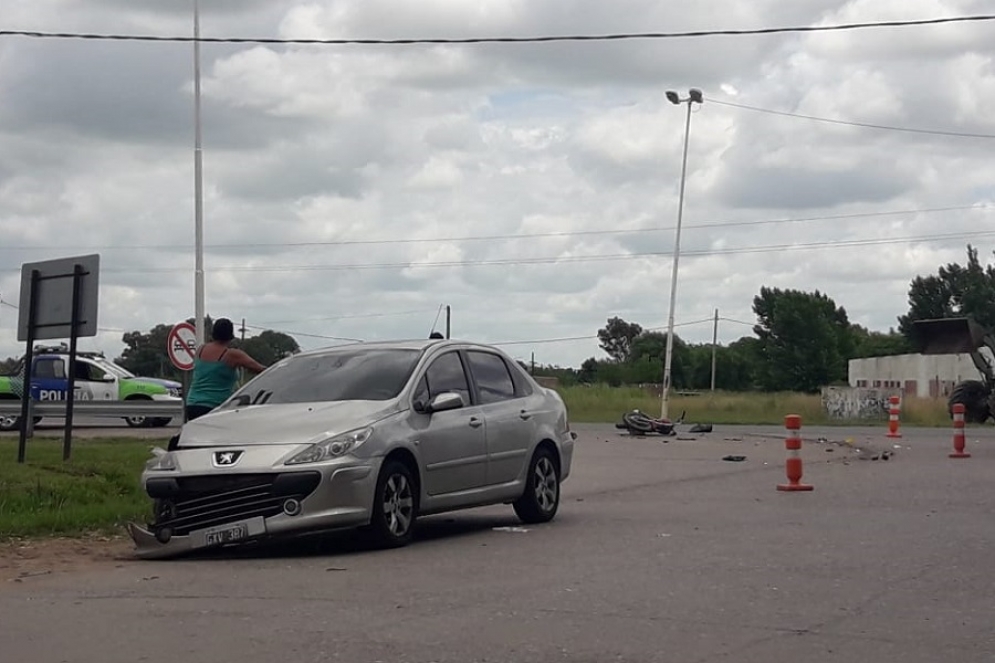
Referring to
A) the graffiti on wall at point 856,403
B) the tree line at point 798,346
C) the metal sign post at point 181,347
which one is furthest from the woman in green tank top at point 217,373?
the tree line at point 798,346

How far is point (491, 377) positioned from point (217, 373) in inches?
101

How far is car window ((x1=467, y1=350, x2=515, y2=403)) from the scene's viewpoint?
1297 cm

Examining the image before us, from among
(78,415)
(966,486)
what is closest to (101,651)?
(966,486)

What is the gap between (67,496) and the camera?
44.5 feet

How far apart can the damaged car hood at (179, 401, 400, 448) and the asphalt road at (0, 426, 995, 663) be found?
87cm

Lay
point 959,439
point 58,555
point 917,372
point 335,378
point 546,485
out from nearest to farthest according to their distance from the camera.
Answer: point 58,555 < point 335,378 < point 546,485 < point 959,439 < point 917,372

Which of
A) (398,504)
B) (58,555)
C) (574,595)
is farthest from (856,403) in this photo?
(574,595)

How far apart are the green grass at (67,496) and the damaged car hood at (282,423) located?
176 cm

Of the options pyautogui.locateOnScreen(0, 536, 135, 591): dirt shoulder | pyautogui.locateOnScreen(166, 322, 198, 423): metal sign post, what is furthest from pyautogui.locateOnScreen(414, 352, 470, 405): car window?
pyautogui.locateOnScreen(166, 322, 198, 423): metal sign post

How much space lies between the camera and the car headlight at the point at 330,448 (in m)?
10.7

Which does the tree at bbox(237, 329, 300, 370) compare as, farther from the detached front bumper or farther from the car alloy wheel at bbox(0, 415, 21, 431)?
the detached front bumper

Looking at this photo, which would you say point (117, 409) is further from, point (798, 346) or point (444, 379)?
point (798, 346)

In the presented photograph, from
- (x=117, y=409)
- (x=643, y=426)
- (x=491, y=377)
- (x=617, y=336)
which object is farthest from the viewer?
(x=617, y=336)

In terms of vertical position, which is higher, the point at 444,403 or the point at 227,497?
the point at 444,403
